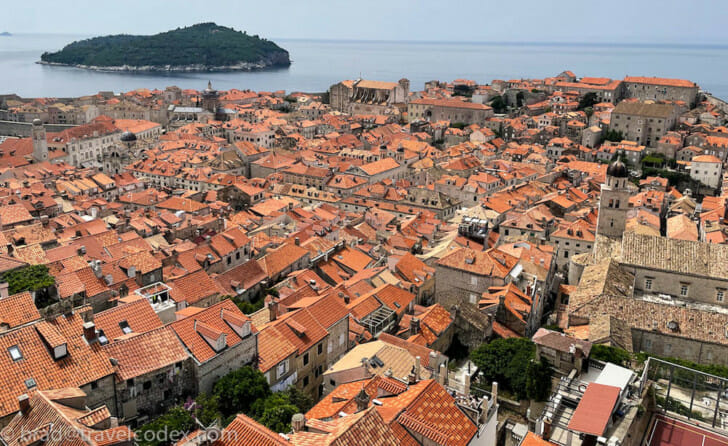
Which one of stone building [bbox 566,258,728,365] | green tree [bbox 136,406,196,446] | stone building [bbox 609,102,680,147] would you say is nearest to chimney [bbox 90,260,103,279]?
green tree [bbox 136,406,196,446]

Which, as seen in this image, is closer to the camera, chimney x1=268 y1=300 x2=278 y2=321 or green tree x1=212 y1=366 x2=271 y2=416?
→ green tree x1=212 y1=366 x2=271 y2=416

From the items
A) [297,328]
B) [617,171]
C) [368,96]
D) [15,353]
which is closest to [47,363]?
[15,353]

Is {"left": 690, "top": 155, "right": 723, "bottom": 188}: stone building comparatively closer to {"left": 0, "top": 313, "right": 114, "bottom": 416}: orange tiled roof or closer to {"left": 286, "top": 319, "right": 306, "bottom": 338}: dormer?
{"left": 286, "top": 319, "right": 306, "bottom": 338}: dormer

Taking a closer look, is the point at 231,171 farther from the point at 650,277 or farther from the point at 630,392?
the point at 630,392

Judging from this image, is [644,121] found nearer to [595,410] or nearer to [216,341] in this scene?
[595,410]

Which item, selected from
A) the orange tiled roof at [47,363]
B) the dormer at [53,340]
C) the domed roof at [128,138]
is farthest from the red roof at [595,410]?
the domed roof at [128,138]


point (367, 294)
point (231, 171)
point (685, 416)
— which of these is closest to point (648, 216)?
point (367, 294)
